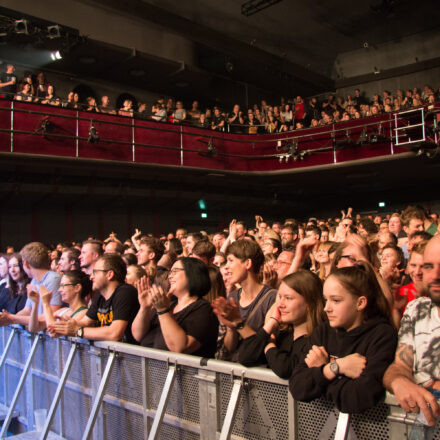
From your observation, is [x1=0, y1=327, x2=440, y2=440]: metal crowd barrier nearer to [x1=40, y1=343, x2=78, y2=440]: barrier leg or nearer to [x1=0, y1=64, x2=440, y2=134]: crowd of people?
[x1=40, y1=343, x2=78, y2=440]: barrier leg

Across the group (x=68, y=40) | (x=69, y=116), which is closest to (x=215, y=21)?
(x=68, y=40)

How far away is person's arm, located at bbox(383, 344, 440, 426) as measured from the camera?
1440mm

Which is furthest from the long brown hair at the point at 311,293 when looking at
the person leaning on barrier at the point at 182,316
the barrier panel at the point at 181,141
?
the barrier panel at the point at 181,141

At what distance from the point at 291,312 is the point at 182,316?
70cm

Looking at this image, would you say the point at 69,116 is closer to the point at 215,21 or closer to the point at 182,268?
the point at 215,21

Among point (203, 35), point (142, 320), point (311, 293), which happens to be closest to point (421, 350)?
point (311, 293)

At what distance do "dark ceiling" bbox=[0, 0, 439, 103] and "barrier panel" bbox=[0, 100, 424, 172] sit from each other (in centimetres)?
225

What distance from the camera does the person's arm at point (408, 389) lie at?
144 centimetres

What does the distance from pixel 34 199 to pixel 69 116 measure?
2952 mm

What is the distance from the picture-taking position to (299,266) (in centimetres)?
305

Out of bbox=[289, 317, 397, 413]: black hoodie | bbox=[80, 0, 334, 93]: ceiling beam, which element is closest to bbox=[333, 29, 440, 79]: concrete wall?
bbox=[80, 0, 334, 93]: ceiling beam

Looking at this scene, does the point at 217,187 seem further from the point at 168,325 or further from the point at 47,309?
the point at 168,325

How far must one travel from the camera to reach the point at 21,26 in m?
9.48

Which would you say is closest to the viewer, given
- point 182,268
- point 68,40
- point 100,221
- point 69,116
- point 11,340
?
point 182,268
